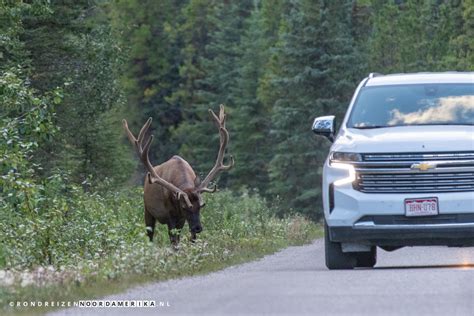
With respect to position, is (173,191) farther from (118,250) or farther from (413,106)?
(413,106)

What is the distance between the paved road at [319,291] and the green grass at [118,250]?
41cm

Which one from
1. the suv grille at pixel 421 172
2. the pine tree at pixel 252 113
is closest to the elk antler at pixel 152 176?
the suv grille at pixel 421 172

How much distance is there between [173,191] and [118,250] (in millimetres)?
5925

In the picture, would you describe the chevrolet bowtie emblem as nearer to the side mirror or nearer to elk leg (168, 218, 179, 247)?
the side mirror

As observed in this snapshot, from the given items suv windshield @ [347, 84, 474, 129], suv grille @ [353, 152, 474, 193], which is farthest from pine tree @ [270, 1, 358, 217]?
suv grille @ [353, 152, 474, 193]

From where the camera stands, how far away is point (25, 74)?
34.2 m

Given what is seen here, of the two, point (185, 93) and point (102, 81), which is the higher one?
point (102, 81)

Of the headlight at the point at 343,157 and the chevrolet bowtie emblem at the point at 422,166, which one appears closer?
the chevrolet bowtie emblem at the point at 422,166

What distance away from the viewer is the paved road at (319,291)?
12211 millimetres

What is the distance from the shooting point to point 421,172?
655 inches

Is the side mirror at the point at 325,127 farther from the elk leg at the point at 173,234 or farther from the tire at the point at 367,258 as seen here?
the elk leg at the point at 173,234

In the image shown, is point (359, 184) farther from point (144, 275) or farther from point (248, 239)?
point (248, 239)

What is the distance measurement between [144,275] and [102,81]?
27.7m

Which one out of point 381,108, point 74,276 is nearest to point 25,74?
point 381,108
